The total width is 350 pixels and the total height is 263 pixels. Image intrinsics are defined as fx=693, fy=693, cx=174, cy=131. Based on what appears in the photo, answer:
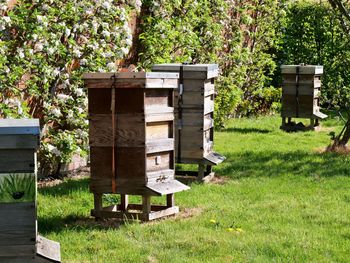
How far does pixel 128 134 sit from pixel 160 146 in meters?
0.36

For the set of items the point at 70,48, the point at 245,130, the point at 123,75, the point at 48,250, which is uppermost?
the point at 70,48

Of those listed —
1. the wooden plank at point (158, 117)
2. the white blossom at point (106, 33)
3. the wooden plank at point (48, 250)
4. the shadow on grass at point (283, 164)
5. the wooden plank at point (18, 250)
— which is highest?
the white blossom at point (106, 33)

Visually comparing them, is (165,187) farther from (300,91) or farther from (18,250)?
(300,91)

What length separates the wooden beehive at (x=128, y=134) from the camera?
19.6 ft

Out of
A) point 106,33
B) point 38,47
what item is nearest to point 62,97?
point 38,47

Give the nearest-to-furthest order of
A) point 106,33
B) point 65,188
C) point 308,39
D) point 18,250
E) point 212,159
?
point 18,250 < point 65,188 < point 212,159 < point 106,33 < point 308,39

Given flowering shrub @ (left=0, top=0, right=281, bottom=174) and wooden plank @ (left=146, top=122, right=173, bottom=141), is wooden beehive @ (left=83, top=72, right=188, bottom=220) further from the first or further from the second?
flowering shrub @ (left=0, top=0, right=281, bottom=174)

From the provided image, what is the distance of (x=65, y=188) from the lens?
7.60 m

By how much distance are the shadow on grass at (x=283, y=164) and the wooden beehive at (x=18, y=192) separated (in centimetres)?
451

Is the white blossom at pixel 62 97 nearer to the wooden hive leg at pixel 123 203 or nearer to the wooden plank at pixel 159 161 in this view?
the wooden hive leg at pixel 123 203

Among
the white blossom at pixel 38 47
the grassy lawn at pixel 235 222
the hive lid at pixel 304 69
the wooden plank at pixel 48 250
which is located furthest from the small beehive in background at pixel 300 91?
the wooden plank at pixel 48 250

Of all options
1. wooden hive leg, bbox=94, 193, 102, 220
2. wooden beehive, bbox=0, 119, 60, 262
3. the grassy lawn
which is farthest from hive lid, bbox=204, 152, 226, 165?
wooden beehive, bbox=0, 119, 60, 262

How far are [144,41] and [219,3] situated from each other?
3.38m

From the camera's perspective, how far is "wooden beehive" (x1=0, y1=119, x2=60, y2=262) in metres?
4.29
